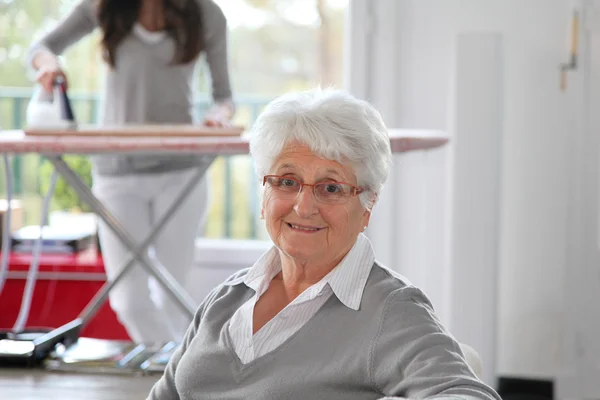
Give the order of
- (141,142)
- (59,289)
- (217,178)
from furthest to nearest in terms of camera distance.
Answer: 1. (217,178)
2. (59,289)
3. (141,142)

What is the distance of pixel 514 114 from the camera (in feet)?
11.7

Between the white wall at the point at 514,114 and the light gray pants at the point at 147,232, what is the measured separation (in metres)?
1.02

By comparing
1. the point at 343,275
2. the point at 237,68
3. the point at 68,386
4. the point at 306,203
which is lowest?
the point at 68,386

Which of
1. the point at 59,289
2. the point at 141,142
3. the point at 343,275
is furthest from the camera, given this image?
the point at 59,289

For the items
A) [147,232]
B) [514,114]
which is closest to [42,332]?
[147,232]

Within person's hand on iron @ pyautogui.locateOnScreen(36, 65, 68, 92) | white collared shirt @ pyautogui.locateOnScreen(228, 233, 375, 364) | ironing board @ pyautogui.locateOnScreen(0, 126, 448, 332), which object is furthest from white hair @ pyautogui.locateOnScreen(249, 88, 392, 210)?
person's hand on iron @ pyautogui.locateOnScreen(36, 65, 68, 92)

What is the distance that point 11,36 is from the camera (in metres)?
4.70

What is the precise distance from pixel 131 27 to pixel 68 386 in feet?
4.91

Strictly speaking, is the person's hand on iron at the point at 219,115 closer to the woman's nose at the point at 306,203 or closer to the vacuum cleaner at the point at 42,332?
the vacuum cleaner at the point at 42,332

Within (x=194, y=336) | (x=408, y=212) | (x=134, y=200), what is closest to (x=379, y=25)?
(x=408, y=212)

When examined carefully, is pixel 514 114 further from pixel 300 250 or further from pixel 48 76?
pixel 300 250

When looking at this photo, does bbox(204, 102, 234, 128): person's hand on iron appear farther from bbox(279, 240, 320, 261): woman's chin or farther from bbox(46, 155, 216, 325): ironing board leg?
bbox(279, 240, 320, 261): woman's chin

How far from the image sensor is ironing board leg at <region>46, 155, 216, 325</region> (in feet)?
8.65

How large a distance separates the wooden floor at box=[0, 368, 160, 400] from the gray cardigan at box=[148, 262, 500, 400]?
47 centimetres
